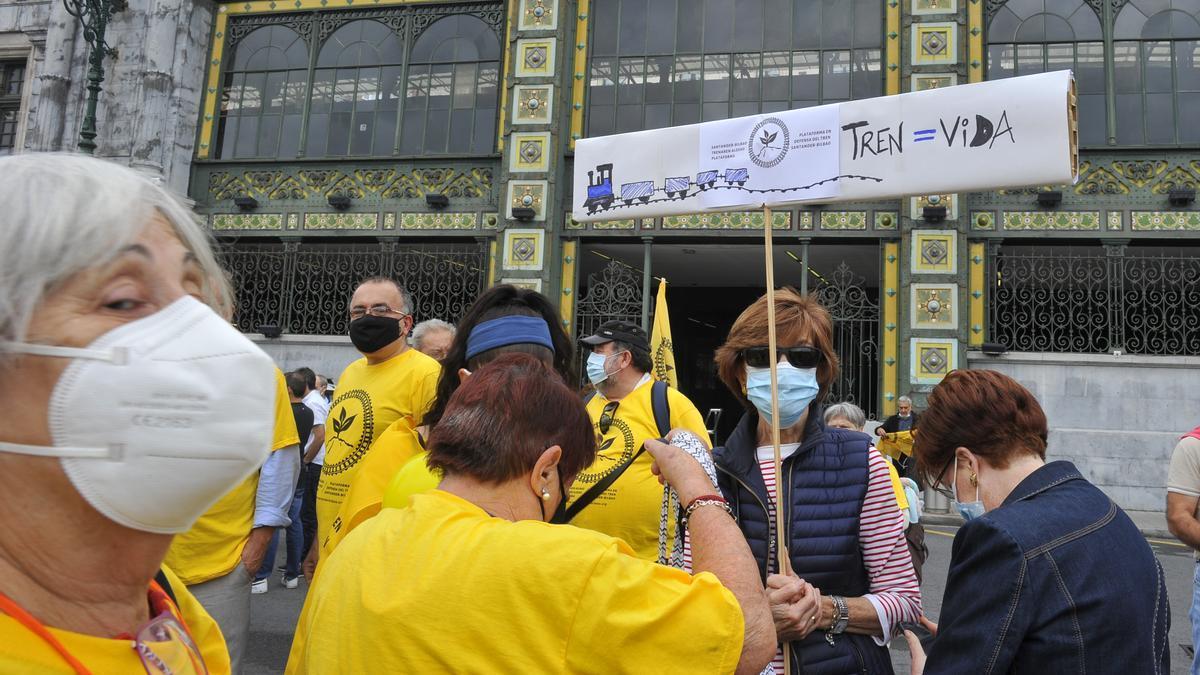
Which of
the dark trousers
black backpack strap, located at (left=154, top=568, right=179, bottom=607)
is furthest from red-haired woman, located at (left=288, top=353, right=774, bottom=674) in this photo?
the dark trousers

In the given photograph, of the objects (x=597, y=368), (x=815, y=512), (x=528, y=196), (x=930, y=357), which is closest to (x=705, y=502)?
(x=815, y=512)

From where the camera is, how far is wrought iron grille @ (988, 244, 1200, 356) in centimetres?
1220

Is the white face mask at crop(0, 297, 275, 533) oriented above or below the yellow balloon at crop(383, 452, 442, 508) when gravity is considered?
above

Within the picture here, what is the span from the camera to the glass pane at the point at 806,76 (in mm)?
13641

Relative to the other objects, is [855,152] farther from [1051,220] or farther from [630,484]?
[1051,220]

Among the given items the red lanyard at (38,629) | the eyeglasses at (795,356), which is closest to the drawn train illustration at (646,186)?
the eyeglasses at (795,356)

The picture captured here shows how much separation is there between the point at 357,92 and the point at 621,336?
12.9 m

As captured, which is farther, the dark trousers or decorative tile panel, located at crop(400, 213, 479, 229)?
decorative tile panel, located at crop(400, 213, 479, 229)

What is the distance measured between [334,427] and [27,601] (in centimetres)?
301

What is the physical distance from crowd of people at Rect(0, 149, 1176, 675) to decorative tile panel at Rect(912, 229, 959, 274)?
9357mm

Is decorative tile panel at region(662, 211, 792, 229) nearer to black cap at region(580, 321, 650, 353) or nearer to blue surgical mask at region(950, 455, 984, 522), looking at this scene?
black cap at region(580, 321, 650, 353)

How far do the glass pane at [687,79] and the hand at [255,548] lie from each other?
38.2ft

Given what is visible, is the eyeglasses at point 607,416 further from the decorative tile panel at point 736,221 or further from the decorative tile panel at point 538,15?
the decorative tile panel at point 538,15

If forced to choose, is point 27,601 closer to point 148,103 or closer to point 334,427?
point 334,427
